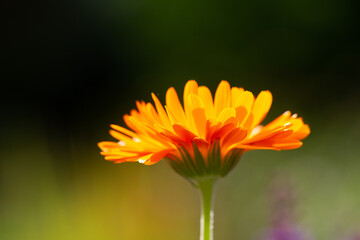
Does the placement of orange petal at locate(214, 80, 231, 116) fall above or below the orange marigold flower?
above

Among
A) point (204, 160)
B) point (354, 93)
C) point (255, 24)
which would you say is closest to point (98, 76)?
point (255, 24)

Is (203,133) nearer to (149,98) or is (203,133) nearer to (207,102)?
(207,102)

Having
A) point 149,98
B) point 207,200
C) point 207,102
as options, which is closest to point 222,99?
point 207,102

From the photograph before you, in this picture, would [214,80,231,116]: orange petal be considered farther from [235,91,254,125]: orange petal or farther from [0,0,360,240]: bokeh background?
[0,0,360,240]: bokeh background

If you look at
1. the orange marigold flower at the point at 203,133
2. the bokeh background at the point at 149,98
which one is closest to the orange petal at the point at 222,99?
the orange marigold flower at the point at 203,133

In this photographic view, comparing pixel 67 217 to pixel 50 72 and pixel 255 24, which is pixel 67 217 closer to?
pixel 50 72

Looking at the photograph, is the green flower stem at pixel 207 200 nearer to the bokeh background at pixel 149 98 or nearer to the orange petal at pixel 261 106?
the orange petal at pixel 261 106

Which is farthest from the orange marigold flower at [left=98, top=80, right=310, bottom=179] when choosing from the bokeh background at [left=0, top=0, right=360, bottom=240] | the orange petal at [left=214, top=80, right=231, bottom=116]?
the bokeh background at [left=0, top=0, right=360, bottom=240]

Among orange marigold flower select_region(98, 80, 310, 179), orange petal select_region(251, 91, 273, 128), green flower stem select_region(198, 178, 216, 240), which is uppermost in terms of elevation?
orange petal select_region(251, 91, 273, 128)
